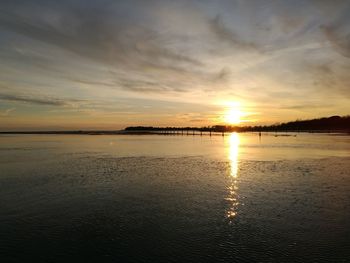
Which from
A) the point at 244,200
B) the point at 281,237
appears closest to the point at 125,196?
the point at 244,200

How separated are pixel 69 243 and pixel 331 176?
21939 millimetres

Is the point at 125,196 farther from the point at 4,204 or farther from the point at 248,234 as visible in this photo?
the point at 248,234

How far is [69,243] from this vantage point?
456 inches

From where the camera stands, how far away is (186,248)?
36.7 feet

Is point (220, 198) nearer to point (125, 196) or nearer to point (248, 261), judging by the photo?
point (125, 196)

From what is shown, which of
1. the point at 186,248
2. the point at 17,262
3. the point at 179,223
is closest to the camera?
the point at 17,262

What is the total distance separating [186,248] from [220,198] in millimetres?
7710

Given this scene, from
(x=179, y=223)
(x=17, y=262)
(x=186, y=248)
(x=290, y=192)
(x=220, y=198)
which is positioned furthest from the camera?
(x=290, y=192)

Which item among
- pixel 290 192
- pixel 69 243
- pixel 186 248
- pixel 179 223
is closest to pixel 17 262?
pixel 69 243

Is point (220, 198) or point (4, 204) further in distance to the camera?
point (220, 198)

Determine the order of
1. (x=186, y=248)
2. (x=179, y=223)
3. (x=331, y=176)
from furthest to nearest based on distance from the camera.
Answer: (x=331, y=176), (x=179, y=223), (x=186, y=248)

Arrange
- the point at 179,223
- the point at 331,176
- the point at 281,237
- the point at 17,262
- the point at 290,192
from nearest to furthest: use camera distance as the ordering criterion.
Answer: the point at 17,262, the point at 281,237, the point at 179,223, the point at 290,192, the point at 331,176

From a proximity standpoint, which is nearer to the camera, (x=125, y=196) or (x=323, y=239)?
(x=323, y=239)

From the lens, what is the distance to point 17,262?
393 inches
